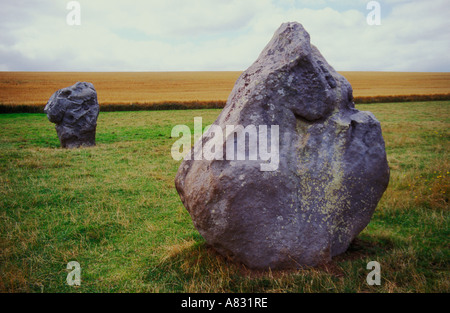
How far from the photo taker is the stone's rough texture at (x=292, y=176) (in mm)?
4648

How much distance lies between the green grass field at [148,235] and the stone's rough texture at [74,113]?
6.24ft

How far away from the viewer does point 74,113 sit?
1434 cm

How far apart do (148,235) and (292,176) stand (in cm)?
330

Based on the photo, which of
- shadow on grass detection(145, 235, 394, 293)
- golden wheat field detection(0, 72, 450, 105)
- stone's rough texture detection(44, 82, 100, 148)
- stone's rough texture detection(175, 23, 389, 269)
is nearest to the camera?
shadow on grass detection(145, 235, 394, 293)

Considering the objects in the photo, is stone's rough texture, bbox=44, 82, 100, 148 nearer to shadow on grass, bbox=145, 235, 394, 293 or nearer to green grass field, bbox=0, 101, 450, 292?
green grass field, bbox=0, 101, 450, 292

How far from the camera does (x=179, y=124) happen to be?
22.4m

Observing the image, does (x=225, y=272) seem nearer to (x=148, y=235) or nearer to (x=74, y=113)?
(x=148, y=235)

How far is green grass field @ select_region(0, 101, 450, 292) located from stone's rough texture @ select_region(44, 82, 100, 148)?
1903 millimetres

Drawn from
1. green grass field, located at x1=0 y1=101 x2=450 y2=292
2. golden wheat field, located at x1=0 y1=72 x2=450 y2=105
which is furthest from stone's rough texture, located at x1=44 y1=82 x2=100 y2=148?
golden wheat field, located at x1=0 y1=72 x2=450 y2=105

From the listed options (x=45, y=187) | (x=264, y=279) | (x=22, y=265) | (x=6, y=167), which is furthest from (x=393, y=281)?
(x=6, y=167)

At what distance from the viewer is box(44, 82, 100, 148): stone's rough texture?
14.2 metres

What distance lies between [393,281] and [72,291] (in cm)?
453

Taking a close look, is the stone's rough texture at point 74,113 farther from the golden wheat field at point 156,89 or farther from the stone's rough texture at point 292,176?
the golden wheat field at point 156,89
